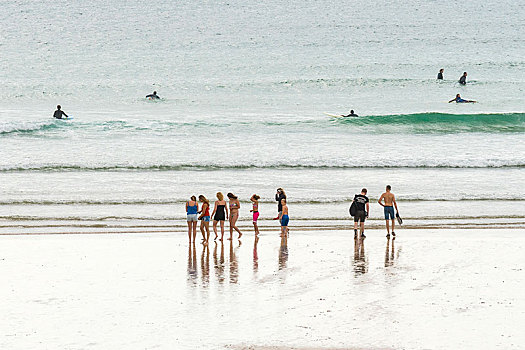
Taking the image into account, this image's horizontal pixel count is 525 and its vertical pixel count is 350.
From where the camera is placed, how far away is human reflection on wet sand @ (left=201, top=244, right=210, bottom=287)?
13.1 meters

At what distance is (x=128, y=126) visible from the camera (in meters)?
38.4

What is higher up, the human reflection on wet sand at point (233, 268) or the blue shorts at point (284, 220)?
the blue shorts at point (284, 220)

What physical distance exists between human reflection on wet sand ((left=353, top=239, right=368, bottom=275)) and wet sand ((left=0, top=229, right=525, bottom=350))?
0.14 ft

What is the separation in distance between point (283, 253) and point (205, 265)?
1.97 metres

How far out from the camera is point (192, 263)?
575 inches

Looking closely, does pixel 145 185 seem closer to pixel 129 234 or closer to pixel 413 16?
pixel 129 234

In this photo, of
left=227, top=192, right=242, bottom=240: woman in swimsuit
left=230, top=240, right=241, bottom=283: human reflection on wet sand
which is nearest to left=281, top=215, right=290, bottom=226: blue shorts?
left=227, top=192, right=242, bottom=240: woman in swimsuit

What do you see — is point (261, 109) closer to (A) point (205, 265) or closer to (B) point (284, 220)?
(B) point (284, 220)

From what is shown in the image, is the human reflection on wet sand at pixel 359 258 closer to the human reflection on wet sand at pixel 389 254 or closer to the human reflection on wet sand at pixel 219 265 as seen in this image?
the human reflection on wet sand at pixel 389 254

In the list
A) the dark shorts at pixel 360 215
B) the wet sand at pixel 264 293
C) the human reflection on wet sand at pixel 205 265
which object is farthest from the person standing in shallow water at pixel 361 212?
the human reflection on wet sand at pixel 205 265

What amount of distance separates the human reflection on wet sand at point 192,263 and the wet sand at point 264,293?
0.03 meters

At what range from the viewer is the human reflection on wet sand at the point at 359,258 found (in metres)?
13.8

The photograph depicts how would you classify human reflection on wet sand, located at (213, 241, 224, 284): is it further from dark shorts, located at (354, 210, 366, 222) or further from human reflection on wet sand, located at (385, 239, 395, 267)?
dark shorts, located at (354, 210, 366, 222)

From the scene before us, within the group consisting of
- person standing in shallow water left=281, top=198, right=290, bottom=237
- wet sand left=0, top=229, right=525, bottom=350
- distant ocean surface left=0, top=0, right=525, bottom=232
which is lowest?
wet sand left=0, top=229, right=525, bottom=350
